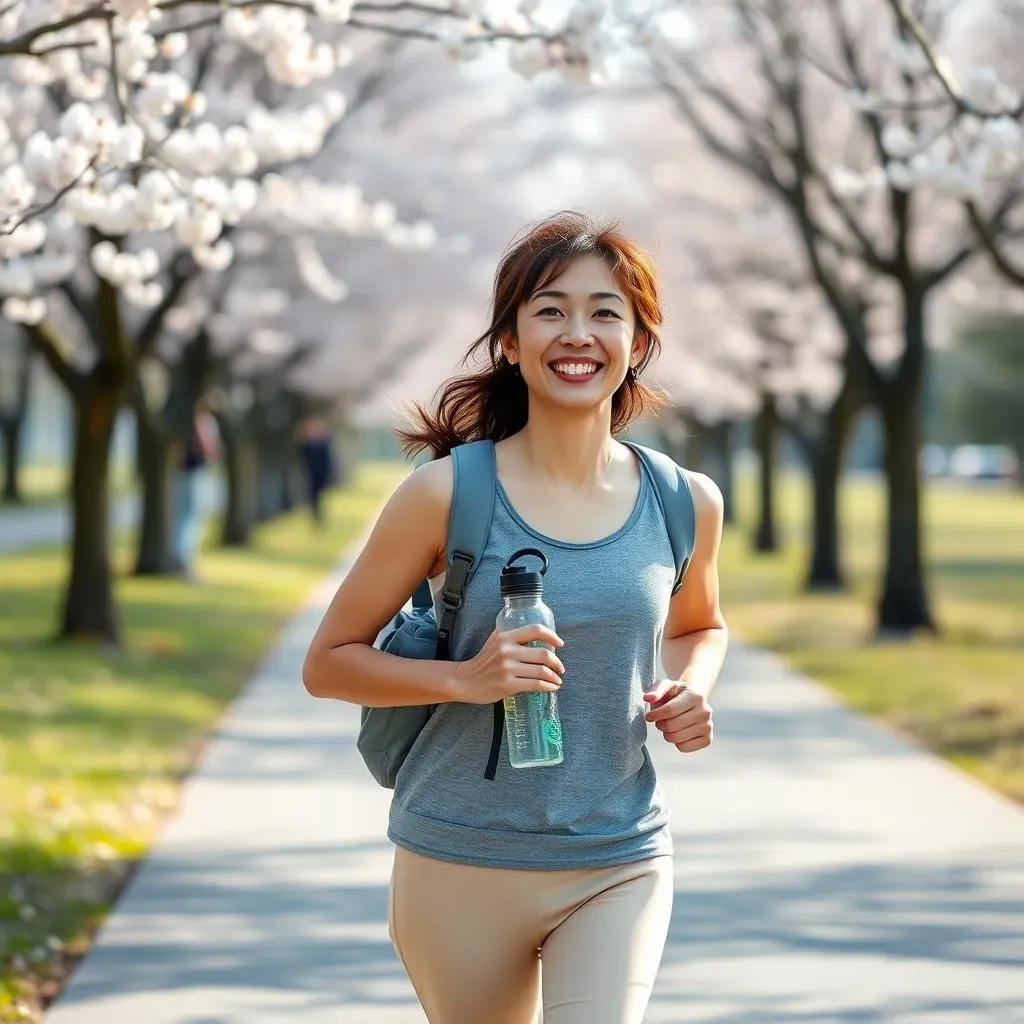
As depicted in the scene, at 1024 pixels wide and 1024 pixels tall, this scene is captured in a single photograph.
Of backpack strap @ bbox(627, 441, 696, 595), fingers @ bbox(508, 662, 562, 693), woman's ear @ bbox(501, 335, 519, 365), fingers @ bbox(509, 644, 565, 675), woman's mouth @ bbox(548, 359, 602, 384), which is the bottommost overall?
fingers @ bbox(508, 662, 562, 693)

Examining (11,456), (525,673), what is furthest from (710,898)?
(11,456)

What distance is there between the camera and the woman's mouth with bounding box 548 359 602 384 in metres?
3.12

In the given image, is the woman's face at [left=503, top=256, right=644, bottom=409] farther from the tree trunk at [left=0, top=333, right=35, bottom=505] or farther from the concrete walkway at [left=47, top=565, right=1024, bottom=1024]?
the tree trunk at [left=0, top=333, right=35, bottom=505]

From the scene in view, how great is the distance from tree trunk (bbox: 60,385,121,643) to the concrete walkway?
181 inches

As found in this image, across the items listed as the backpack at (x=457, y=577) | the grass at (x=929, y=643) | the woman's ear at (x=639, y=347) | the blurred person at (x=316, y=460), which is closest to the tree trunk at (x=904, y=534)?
the grass at (x=929, y=643)

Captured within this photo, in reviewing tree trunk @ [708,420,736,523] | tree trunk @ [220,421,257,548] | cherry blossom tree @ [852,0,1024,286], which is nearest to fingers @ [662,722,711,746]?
cherry blossom tree @ [852,0,1024,286]

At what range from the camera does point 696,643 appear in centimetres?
343

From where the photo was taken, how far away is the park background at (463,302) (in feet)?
24.0

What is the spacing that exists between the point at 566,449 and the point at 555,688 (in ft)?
1.52

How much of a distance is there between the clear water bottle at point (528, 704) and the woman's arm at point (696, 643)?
185 millimetres

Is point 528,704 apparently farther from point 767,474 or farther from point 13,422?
point 13,422

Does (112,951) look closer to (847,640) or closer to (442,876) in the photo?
(442,876)

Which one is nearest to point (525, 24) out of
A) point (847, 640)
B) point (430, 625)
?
point (430, 625)

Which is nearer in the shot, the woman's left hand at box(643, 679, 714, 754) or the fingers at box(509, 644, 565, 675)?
the fingers at box(509, 644, 565, 675)
